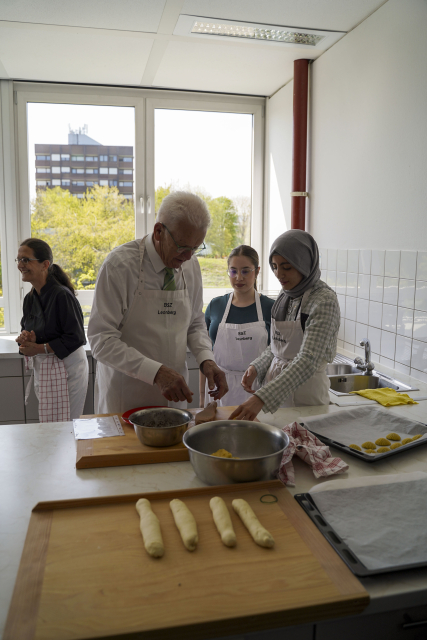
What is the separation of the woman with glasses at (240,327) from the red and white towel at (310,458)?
1.21 meters

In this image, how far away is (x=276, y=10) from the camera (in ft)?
8.46

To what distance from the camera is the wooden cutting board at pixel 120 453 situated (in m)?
1.38

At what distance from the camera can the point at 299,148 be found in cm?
346

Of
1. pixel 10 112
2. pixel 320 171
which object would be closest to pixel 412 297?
pixel 320 171

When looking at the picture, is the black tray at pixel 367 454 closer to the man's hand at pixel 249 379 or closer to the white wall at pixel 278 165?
the man's hand at pixel 249 379

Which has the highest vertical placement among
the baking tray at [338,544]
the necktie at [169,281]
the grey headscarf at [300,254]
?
the grey headscarf at [300,254]

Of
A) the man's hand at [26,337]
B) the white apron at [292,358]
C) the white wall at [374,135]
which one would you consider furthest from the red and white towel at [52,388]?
the white wall at [374,135]

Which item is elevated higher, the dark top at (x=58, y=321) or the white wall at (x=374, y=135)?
the white wall at (x=374, y=135)

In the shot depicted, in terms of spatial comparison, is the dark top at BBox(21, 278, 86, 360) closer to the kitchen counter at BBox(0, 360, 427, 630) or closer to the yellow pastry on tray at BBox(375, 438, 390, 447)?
the kitchen counter at BBox(0, 360, 427, 630)

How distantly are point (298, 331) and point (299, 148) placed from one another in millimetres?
1984

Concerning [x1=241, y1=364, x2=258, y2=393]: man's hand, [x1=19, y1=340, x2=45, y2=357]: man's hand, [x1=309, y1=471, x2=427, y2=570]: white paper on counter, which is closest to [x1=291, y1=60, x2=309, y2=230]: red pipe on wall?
[x1=241, y1=364, x2=258, y2=393]: man's hand

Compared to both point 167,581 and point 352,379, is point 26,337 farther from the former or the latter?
point 167,581

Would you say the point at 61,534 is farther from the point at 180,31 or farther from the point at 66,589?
the point at 180,31

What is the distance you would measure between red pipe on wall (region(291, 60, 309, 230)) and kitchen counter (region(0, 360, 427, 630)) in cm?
215
